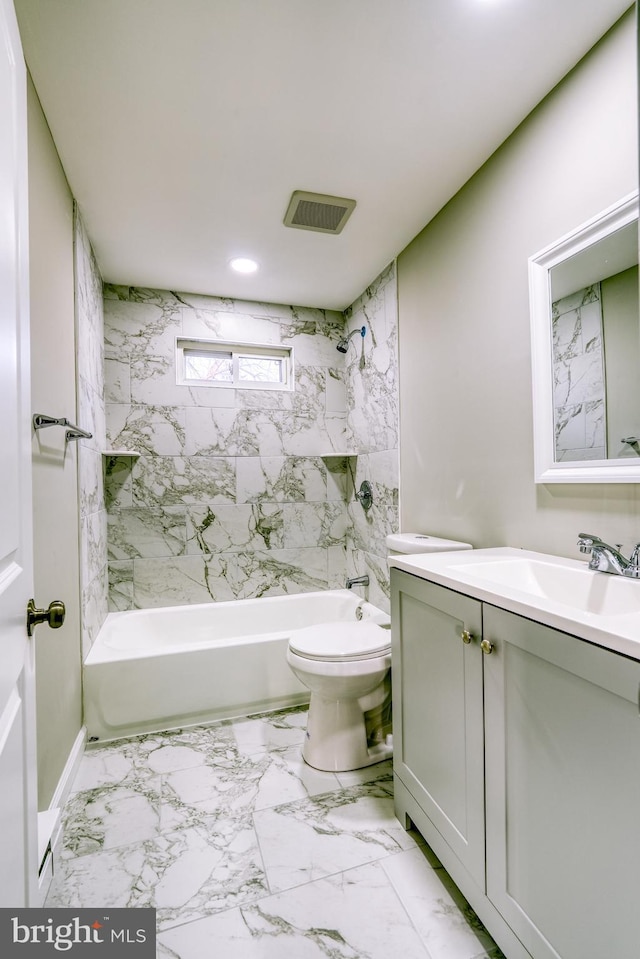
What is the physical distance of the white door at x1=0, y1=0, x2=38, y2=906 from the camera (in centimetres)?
65

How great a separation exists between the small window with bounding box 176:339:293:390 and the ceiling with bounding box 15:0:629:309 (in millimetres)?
888

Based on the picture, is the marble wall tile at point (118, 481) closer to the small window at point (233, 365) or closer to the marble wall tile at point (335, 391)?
the small window at point (233, 365)

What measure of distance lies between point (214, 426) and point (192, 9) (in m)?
2.09

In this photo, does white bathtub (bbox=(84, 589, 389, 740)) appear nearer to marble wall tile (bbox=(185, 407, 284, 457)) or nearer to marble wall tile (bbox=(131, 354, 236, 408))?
marble wall tile (bbox=(185, 407, 284, 457))

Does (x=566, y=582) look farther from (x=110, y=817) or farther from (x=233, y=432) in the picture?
(x=233, y=432)

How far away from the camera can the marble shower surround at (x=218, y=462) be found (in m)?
2.87

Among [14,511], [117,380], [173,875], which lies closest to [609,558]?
[14,511]

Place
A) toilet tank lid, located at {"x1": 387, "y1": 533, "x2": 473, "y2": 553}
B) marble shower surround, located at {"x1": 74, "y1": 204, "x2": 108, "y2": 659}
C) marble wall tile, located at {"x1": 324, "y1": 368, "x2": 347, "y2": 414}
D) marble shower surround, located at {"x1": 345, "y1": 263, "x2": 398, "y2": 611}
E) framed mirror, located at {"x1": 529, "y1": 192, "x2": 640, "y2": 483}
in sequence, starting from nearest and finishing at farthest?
framed mirror, located at {"x1": 529, "y1": 192, "x2": 640, "y2": 483} → toilet tank lid, located at {"x1": 387, "y1": 533, "x2": 473, "y2": 553} → marble shower surround, located at {"x1": 74, "y1": 204, "x2": 108, "y2": 659} → marble shower surround, located at {"x1": 345, "y1": 263, "x2": 398, "y2": 611} → marble wall tile, located at {"x1": 324, "y1": 368, "x2": 347, "y2": 414}

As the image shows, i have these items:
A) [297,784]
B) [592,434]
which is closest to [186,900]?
[297,784]

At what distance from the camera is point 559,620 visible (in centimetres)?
85

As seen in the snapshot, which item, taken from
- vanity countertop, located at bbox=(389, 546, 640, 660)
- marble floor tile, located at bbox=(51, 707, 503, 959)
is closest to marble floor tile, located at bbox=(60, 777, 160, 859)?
marble floor tile, located at bbox=(51, 707, 503, 959)

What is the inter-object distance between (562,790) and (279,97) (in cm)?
208

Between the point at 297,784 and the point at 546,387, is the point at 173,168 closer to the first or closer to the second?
the point at 546,387

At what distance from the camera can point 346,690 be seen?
181 cm
